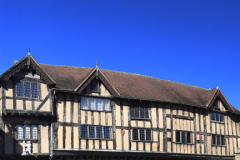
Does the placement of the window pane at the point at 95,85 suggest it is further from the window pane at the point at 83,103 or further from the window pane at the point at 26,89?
the window pane at the point at 26,89

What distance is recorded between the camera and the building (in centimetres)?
2503

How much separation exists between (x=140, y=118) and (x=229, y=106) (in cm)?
1088

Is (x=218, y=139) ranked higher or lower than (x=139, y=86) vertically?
lower

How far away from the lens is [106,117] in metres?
28.3

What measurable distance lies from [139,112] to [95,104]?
4.32 meters

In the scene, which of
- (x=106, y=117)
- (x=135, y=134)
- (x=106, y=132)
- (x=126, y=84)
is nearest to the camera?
(x=106, y=132)

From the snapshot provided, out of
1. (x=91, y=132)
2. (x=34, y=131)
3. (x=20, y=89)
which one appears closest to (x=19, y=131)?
(x=34, y=131)

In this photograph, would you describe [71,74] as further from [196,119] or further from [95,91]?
[196,119]

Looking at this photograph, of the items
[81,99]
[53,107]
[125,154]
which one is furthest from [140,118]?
[53,107]

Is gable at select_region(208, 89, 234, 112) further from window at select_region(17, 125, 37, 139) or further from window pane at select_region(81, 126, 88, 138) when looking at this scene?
window at select_region(17, 125, 37, 139)

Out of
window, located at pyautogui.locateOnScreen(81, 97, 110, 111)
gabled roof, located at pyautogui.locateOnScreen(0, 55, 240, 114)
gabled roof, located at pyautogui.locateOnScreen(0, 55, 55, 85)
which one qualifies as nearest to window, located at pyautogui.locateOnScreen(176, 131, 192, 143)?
gabled roof, located at pyautogui.locateOnScreen(0, 55, 240, 114)

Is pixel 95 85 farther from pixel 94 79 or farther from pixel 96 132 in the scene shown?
pixel 96 132

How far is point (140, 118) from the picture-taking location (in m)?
29.8

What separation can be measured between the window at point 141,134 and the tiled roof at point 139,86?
280 centimetres
